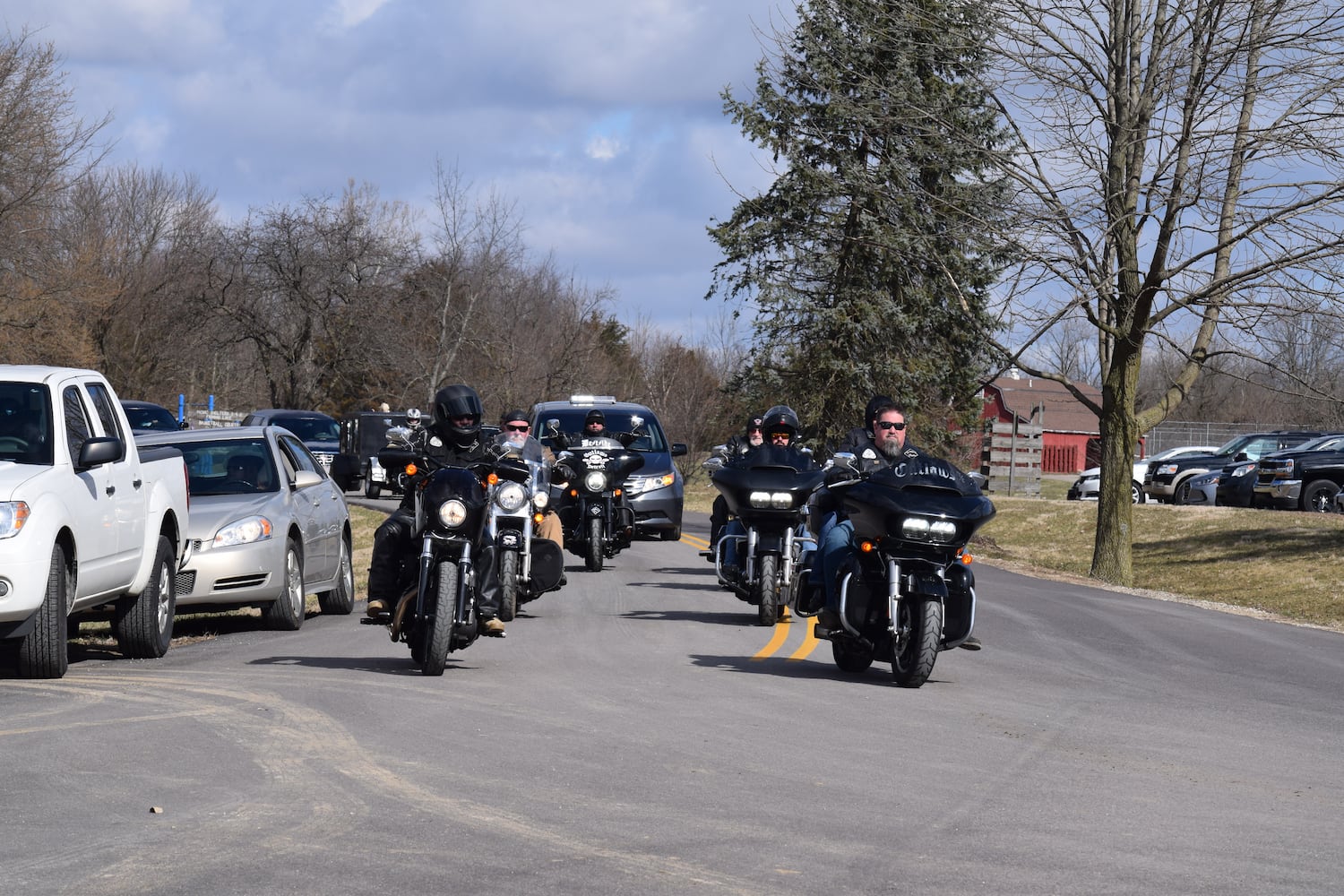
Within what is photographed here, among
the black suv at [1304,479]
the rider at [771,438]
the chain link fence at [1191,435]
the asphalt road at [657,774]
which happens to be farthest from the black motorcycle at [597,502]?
Answer: the chain link fence at [1191,435]

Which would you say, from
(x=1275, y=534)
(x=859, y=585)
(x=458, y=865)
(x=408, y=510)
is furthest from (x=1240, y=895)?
(x=1275, y=534)

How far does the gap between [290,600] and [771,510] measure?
13.4ft

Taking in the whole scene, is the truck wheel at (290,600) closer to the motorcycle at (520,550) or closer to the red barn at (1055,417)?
the motorcycle at (520,550)

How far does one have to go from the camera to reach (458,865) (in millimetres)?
5344

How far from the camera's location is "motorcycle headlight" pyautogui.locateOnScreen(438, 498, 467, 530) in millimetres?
9836

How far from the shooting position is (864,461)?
10.6 m

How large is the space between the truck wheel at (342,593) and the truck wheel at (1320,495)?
24.4 metres

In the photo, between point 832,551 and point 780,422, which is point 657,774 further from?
point 780,422

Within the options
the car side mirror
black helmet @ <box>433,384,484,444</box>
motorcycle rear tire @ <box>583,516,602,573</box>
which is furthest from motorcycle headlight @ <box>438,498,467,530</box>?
motorcycle rear tire @ <box>583,516,602,573</box>

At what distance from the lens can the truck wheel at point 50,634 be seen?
31.4 feet

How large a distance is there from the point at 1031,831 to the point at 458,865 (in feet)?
7.21

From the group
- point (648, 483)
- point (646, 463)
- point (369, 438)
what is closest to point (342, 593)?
point (646, 463)

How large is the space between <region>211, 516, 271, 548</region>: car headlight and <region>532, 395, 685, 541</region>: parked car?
10307 mm

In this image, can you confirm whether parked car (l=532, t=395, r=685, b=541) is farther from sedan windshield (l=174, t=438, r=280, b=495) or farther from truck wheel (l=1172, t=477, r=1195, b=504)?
truck wheel (l=1172, t=477, r=1195, b=504)
